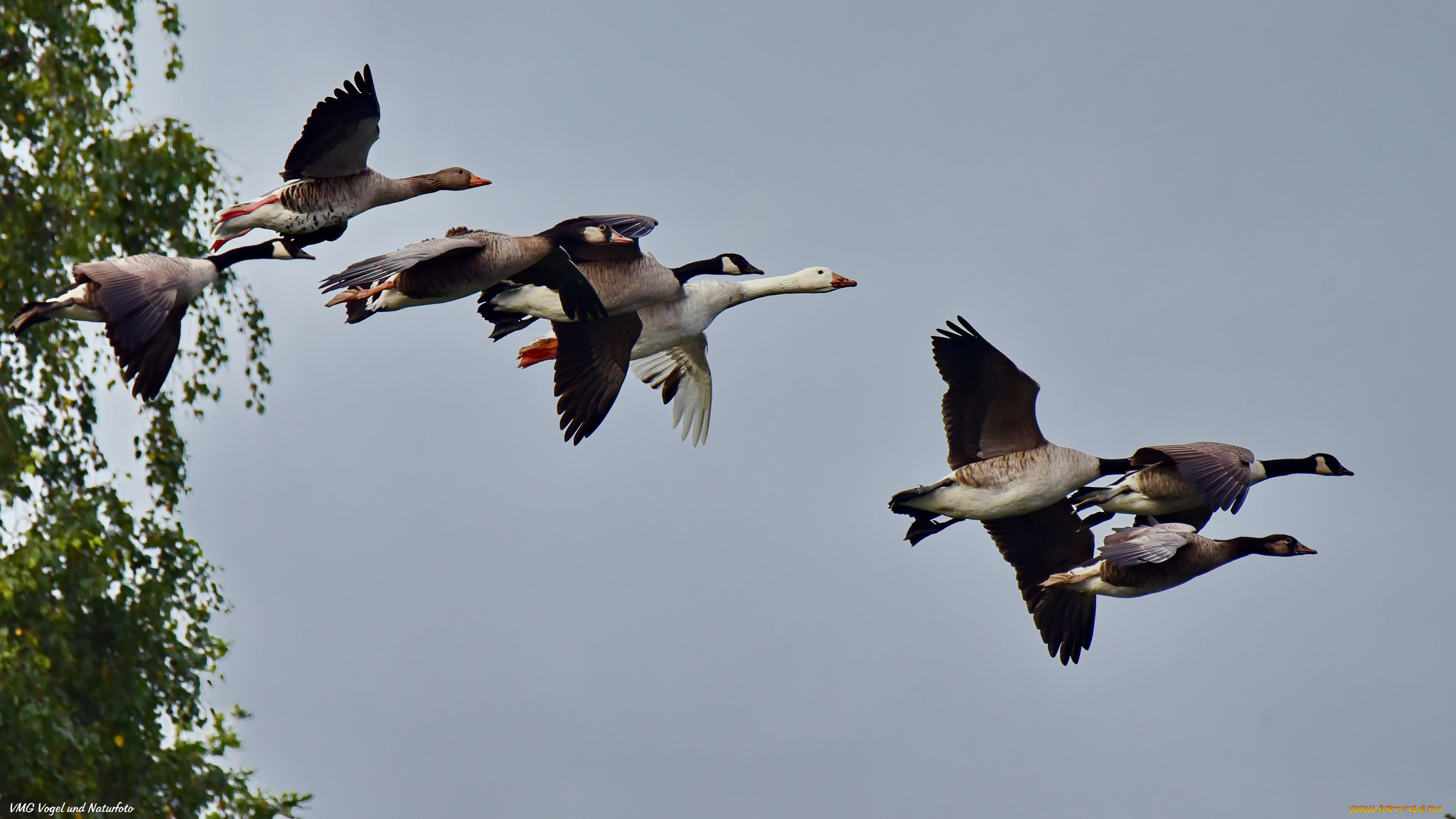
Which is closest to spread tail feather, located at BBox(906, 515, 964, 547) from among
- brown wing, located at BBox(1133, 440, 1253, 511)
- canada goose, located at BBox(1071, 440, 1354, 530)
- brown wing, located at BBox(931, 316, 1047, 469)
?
brown wing, located at BBox(931, 316, 1047, 469)

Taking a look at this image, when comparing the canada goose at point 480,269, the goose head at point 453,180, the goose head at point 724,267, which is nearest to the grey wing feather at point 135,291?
the canada goose at point 480,269

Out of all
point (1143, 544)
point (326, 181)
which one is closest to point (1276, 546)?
point (1143, 544)

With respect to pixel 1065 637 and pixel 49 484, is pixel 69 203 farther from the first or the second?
pixel 1065 637

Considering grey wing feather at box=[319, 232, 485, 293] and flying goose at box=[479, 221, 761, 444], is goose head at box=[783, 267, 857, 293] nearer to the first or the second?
flying goose at box=[479, 221, 761, 444]

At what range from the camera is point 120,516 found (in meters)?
16.4

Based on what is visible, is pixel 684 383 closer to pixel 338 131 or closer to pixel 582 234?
pixel 582 234

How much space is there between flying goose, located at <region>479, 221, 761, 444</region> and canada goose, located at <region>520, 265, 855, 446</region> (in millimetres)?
346

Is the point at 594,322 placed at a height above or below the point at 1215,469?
above

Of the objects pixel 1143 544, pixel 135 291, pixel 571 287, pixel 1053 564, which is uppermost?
pixel 571 287

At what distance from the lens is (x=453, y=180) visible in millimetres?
12453

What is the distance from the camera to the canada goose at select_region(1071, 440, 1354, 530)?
11.9m

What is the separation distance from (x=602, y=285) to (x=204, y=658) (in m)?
5.80

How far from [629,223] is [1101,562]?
12.7 feet

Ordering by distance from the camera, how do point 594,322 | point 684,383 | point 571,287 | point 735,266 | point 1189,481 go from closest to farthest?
point 571,287, point 1189,481, point 594,322, point 735,266, point 684,383
